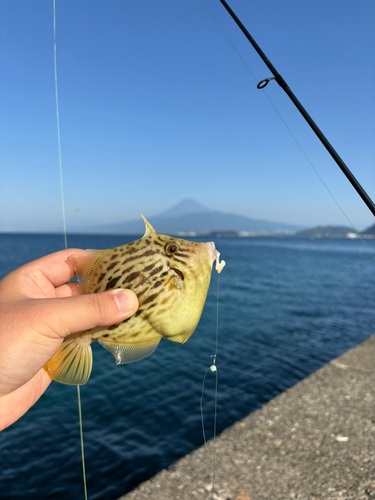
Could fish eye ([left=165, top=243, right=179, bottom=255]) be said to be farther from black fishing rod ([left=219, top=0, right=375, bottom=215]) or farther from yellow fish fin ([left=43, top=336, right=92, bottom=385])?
black fishing rod ([left=219, top=0, right=375, bottom=215])

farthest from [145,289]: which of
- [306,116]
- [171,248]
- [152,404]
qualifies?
[152,404]

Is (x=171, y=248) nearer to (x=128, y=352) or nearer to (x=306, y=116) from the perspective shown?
(x=128, y=352)

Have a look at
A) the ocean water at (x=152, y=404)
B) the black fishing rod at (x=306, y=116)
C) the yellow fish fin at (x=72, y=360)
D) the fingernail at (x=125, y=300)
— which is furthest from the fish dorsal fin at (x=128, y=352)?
→ the ocean water at (x=152, y=404)

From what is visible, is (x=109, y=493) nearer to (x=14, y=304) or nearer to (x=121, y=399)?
(x=121, y=399)

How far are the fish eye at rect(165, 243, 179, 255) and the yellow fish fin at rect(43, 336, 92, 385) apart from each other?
0.83m

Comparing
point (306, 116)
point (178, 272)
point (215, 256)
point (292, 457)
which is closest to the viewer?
point (178, 272)

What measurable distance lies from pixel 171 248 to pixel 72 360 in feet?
3.45

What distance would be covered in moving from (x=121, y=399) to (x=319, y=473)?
23.4 ft

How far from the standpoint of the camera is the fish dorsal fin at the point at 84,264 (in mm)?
2232

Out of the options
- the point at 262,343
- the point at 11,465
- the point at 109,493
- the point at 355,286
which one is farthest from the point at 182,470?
Answer: the point at 355,286

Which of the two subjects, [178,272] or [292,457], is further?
[292,457]

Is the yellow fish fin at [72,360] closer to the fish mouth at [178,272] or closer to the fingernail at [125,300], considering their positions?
the fingernail at [125,300]

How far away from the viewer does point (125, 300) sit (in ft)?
6.45

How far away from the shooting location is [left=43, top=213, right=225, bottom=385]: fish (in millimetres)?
2068
